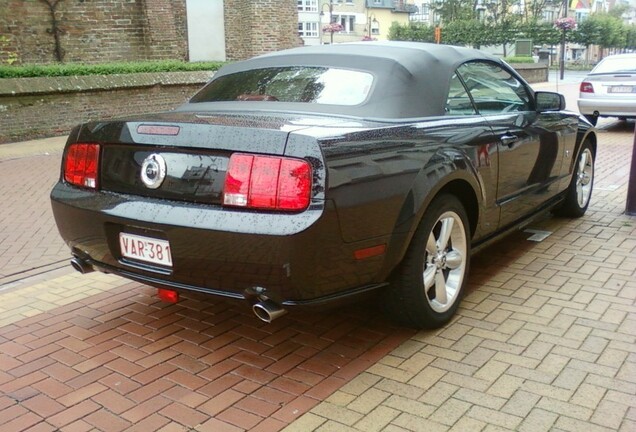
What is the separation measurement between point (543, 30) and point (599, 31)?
8.12m

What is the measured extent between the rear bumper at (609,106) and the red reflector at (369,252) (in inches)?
446

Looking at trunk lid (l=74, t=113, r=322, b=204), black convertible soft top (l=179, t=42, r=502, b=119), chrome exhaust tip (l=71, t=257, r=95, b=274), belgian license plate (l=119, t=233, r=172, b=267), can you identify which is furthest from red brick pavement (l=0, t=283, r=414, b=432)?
black convertible soft top (l=179, t=42, r=502, b=119)

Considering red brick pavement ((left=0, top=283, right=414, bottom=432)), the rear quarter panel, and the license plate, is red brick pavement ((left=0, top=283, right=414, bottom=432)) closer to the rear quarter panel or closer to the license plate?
the rear quarter panel

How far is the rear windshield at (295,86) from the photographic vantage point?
3734 mm

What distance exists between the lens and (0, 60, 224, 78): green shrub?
12.9 metres

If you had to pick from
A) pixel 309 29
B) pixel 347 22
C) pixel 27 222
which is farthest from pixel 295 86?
pixel 347 22

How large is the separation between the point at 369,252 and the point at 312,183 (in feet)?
1.66

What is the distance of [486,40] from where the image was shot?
167ft

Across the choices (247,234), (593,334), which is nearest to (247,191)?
(247,234)

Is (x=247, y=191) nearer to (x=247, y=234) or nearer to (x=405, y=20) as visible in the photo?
(x=247, y=234)

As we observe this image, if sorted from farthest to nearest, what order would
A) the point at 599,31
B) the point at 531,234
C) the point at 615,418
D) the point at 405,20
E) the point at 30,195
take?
the point at 405,20 → the point at 599,31 → the point at 30,195 → the point at 531,234 → the point at 615,418

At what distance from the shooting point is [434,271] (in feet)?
11.8

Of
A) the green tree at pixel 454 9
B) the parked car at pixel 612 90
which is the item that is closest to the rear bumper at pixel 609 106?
the parked car at pixel 612 90

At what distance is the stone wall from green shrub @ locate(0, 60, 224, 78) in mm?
255
